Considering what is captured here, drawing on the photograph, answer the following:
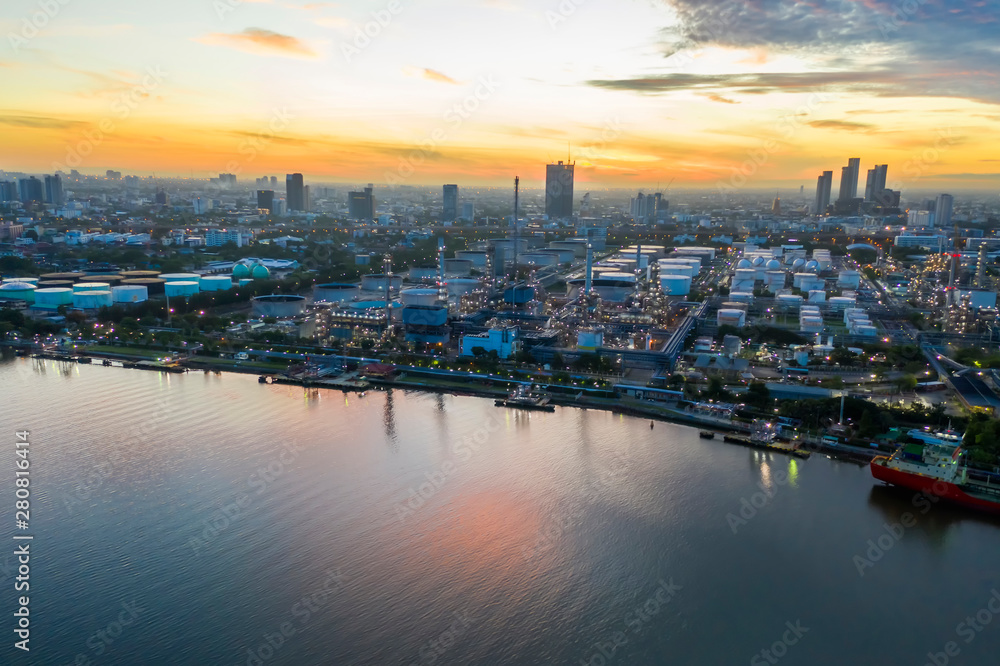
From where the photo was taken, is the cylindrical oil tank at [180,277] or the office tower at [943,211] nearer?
the cylindrical oil tank at [180,277]

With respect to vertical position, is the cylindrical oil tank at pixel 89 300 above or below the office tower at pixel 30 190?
below

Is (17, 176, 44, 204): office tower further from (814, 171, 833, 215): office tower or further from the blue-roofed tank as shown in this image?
(814, 171, 833, 215): office tower

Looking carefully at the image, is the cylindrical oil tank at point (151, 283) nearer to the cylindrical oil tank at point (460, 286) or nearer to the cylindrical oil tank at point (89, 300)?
the cylindrical oil tank at point (89, 300)

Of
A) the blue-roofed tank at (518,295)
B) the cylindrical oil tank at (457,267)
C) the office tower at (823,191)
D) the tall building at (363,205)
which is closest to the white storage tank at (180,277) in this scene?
the cylindrical oil tank at (457,267)

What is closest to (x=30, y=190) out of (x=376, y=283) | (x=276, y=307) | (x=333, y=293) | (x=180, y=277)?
(x=180, y=277)

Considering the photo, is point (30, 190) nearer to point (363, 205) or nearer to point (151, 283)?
point (363, 205)

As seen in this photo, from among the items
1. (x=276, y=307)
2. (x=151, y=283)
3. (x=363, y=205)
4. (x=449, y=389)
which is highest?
(x=363, y=205)

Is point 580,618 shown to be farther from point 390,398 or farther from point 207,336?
point 207,336
